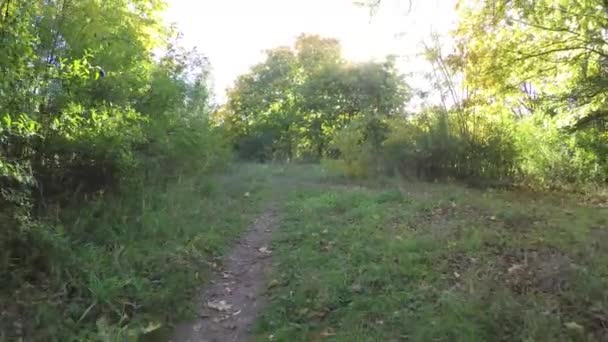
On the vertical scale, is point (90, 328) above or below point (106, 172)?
below

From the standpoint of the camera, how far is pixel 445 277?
4.82m

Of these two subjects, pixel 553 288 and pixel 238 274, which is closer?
pixel 553 288

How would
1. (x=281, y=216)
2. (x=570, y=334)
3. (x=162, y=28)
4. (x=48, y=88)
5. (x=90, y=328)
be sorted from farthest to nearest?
1. (x=162, y=28)
2. (x=281, y=216)
3. (x=48, y=88)
4. (x=90, y=328)
5. (x=570, y=334)

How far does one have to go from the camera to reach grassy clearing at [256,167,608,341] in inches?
147

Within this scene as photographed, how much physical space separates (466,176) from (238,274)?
925 centimetres

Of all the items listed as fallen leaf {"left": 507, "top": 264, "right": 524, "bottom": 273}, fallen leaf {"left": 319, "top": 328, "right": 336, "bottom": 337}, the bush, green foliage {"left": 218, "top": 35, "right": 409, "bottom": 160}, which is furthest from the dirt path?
green foliage {"left": 218, "top": 35, "right": 409, "bottom": 160}

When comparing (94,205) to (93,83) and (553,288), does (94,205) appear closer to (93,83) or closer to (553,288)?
(93,83)

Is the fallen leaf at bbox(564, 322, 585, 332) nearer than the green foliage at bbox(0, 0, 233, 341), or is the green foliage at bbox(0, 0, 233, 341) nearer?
the fallen leaf at bbox(564, 322, 585, 332)

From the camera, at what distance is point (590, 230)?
612cm

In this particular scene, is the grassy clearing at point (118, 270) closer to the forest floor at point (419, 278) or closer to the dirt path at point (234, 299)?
the dirt path at point (234, 299)

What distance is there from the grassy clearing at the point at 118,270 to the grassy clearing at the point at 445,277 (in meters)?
1.06

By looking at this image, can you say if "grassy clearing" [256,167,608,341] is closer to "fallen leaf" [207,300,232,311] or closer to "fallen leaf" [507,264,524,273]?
"fallen leaf" [507,264,524,273]

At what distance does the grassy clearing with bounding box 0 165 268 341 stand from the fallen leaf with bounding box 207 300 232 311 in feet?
0.93

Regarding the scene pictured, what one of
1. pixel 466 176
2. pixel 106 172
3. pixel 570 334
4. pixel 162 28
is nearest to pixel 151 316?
pixel 106 172
